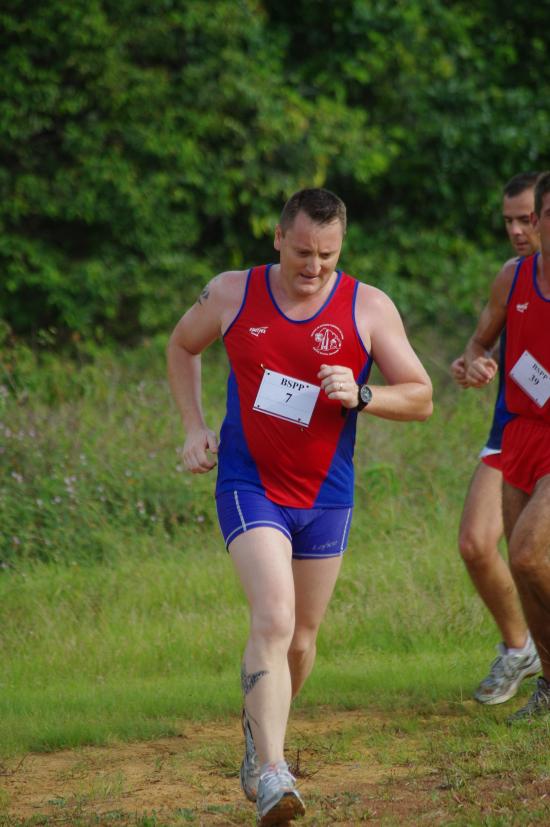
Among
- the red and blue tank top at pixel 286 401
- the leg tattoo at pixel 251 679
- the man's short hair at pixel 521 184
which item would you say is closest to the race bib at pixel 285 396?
the red and blue tank top at pixel 286 401

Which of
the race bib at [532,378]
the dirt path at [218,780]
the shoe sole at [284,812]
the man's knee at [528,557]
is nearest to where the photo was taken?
the shoe sole at [284,812]

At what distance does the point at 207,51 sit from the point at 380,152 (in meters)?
2.60

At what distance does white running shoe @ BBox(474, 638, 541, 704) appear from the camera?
6156 millimetres

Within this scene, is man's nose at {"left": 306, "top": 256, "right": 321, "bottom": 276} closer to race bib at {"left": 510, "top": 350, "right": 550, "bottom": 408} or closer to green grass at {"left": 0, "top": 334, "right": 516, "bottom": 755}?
race bib at {"left": 510, "top": 350, "right": 550, "bottom": 408}

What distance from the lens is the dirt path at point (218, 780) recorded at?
4715mm

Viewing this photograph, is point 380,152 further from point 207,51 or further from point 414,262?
point 207,51

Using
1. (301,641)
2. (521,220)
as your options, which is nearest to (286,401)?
(301,641)

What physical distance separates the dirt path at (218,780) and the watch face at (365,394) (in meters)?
1.48

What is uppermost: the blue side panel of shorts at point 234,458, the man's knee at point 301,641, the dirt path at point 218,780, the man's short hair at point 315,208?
the man's short hair at point 315,208

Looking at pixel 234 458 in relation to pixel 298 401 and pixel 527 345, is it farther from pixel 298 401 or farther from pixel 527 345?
pixel 527 345

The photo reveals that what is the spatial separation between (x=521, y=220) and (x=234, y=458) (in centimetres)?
255

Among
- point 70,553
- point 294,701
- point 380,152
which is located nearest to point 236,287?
point 294,701

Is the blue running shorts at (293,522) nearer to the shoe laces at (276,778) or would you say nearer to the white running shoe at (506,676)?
the shoe laces at (276,778)

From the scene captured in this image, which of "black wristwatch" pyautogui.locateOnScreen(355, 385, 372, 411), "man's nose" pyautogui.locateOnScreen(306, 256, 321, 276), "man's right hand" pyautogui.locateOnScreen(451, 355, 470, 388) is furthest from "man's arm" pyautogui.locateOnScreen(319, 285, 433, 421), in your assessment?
"man's right hand" pyautogui.locateOnScreen(451, 355, 470, 388)
